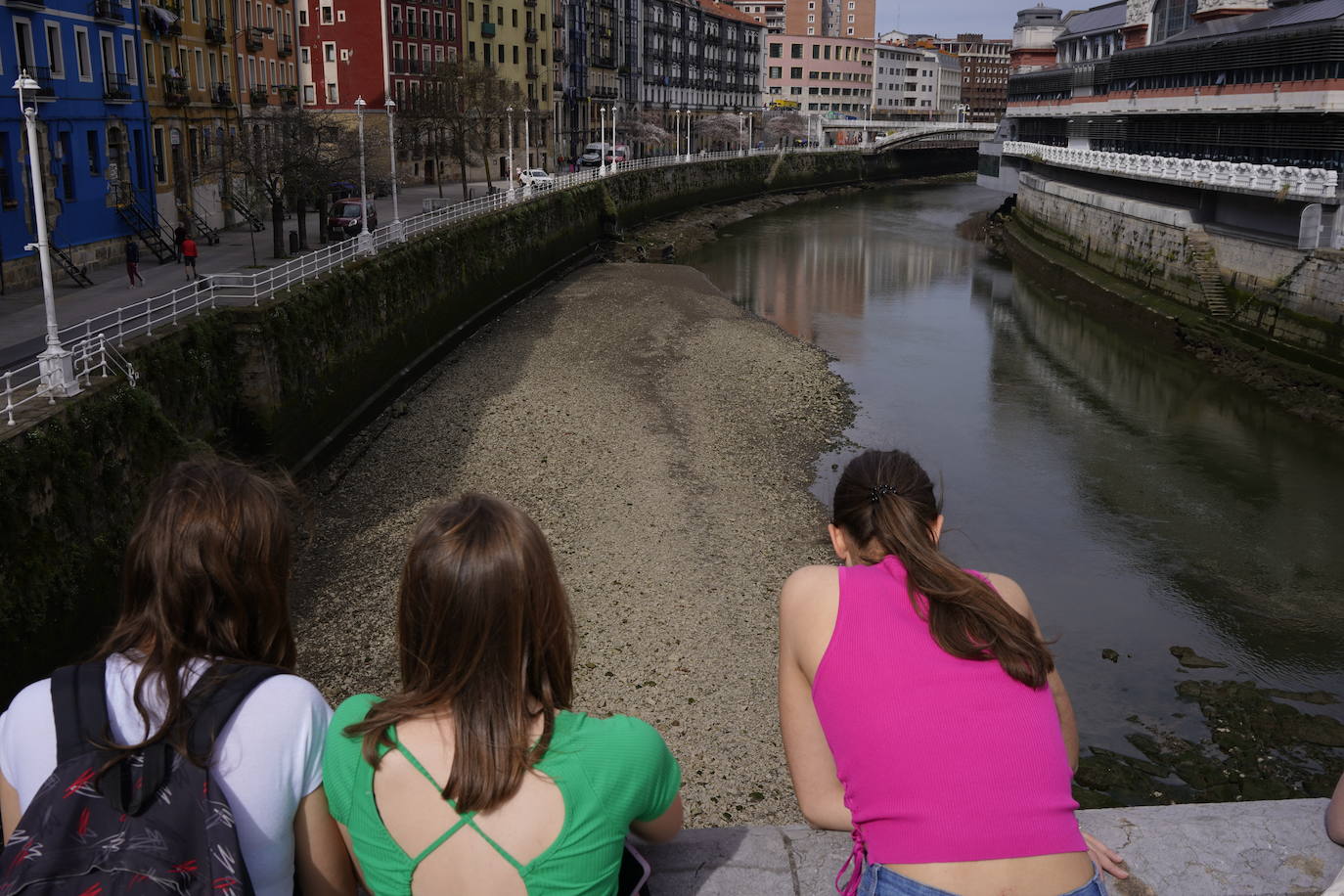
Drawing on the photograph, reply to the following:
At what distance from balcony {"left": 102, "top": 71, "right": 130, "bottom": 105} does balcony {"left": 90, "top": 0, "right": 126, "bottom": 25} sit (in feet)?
3.96

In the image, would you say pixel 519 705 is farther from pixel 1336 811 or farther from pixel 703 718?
pixel 703 718

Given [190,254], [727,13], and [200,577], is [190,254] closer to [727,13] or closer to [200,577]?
[200,577]

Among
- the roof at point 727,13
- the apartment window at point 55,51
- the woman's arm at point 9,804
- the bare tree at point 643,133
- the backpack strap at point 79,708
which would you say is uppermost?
the roof at point 727,13

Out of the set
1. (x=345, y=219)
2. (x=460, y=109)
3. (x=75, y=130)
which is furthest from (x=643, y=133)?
(x=75, y=130)

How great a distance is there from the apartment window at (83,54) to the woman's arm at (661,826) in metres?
28.6

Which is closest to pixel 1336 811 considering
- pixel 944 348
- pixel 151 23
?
pixel 944 348

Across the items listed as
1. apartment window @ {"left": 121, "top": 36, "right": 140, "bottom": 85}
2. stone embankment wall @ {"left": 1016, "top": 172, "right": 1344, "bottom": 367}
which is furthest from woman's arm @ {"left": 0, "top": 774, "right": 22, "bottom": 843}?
apartment window @ {"left": 121, "top": 36, "right": 140, "bottom": 85}

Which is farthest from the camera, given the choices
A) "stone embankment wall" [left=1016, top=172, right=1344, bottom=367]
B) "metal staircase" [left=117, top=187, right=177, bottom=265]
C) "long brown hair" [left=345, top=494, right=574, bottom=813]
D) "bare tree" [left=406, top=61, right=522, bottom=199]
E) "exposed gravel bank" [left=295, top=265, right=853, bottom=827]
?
"bare tree" [left=406, top=61, right=522, bottom=199]

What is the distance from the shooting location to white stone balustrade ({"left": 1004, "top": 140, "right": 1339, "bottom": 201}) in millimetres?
29172

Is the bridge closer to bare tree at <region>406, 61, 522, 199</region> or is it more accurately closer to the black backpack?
bare tree at <region>406, 61, 522, 199</region>

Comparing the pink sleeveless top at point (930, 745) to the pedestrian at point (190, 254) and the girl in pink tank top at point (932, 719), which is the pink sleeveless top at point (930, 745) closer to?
the girl in pink tank top at point (932, 719)

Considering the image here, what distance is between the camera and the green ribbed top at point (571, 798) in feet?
7.88

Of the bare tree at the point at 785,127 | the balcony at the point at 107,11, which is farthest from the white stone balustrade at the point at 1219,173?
the bare tree at the point at 785,127

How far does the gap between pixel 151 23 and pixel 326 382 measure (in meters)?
15.1
